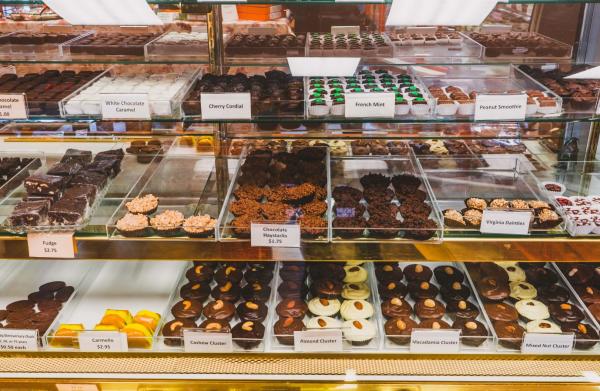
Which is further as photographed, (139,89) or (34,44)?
(34,44)

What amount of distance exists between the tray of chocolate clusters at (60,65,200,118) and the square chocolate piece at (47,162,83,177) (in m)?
0.44

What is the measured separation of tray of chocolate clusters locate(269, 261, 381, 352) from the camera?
92.4 inches

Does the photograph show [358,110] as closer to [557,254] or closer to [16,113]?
[557,254]

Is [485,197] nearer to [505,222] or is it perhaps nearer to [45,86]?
[505,222]

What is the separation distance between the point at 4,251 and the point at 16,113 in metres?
0.54

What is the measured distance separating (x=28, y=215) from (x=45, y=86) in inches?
24.2

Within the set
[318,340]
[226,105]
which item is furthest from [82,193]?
[318,340]

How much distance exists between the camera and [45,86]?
8.05 ft

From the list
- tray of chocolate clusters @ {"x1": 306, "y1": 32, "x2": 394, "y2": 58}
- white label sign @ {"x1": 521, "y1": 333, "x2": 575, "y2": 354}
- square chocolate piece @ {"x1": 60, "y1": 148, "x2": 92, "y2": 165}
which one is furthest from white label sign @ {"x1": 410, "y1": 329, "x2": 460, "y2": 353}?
square chocolate piece @ {"x1": 60, "y1": 148, "x2": 92, "y2": 165}

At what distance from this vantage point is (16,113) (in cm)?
218

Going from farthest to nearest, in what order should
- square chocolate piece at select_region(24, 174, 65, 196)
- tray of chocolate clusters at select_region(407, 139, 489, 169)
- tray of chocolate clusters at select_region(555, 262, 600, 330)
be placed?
1. tray of chocolate clusters at select_region(407, 139, 489, 169)
2. tray of chocolate clusters at select_region(555, 262, 600, 330)
3. square chocolate piece at select_region(24, 174, 65, 196)

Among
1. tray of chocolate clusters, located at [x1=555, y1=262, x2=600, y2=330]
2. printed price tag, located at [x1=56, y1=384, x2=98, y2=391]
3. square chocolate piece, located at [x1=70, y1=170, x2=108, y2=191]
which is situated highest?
square chocolate piece, located at [x1=70, y1=170, x2=108, y2=191]

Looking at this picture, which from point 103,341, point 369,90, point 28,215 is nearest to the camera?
point 28,215

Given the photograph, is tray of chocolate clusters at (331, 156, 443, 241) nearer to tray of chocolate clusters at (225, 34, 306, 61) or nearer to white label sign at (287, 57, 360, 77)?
white label sign at (287, 57, 360, 77)
